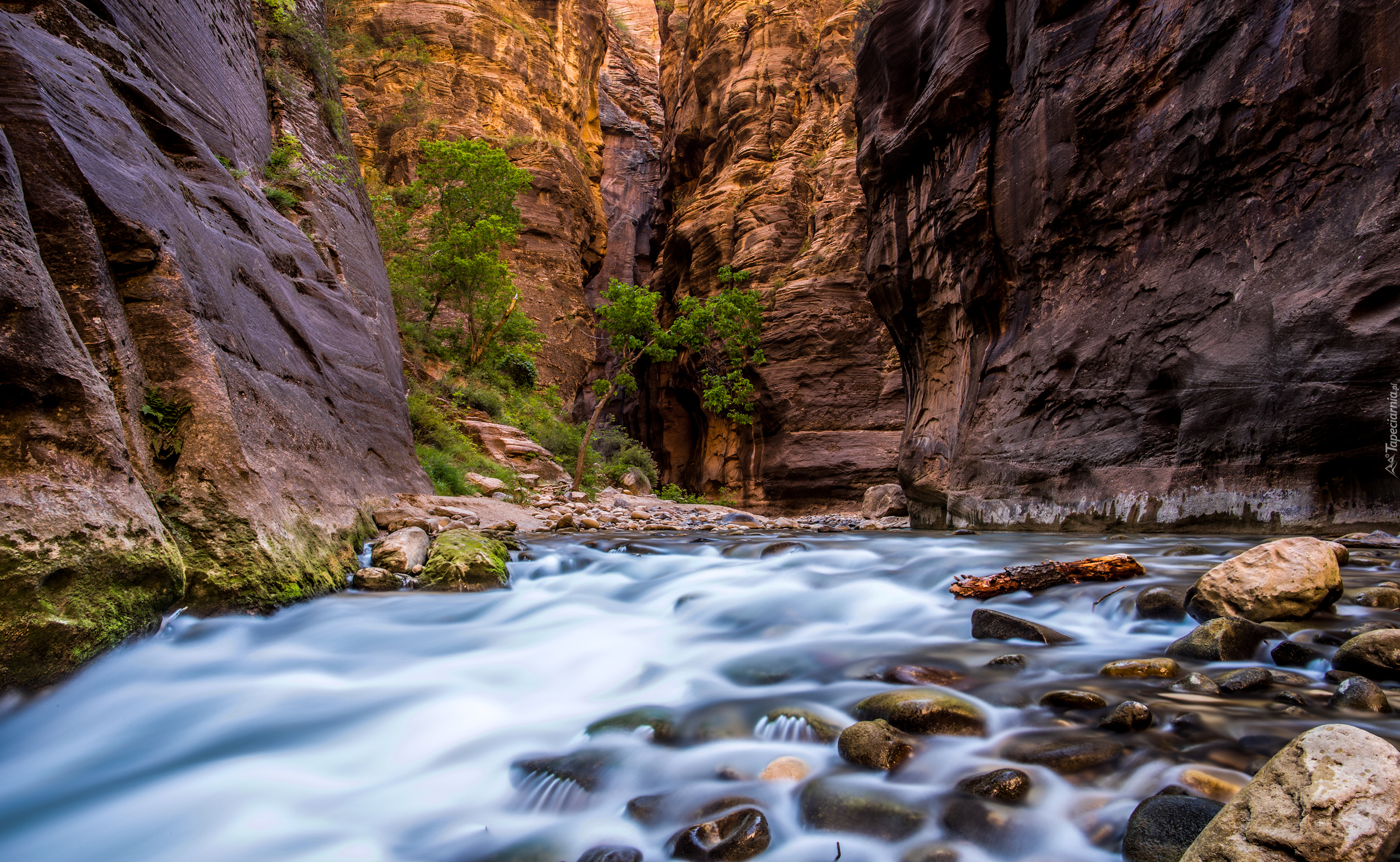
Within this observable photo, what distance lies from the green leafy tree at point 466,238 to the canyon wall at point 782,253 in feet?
31.7

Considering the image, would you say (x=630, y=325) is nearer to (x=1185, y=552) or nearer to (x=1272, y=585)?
(x=1185, y=552)

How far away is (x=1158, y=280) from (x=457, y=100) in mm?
27920

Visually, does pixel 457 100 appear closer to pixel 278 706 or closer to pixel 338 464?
pixel 338 464

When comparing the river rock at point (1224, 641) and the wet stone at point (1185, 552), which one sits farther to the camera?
the wet stone at point (1185, 552)

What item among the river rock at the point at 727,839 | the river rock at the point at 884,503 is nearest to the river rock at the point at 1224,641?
the river rock at the point at 727,839

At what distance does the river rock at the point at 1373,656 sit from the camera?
2.59m

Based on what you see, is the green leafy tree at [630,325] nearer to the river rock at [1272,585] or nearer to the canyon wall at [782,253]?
the canyon wall at [782,253]

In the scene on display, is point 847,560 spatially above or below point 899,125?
below

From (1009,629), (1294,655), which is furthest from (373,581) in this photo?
(1294,655)

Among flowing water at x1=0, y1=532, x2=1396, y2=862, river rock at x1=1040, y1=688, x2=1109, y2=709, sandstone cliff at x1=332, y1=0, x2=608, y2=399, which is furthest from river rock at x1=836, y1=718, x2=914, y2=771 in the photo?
sandstone cliff at x1=332, y1=0, x2=608, y2=399

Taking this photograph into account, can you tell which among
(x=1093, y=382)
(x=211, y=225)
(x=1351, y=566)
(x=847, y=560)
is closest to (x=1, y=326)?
(x=211, y=225)

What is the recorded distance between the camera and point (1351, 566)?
4348 mm

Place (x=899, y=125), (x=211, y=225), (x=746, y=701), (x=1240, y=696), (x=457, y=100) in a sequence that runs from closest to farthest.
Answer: (x=1240, y=696), (x=746, y=701), (x=211, y=225), (x=899, y=125), (x=457, y=100)

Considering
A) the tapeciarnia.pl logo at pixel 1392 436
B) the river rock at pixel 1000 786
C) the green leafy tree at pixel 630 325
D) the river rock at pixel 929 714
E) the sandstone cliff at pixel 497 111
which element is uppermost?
the sandstone cliff at pixel 497 111
